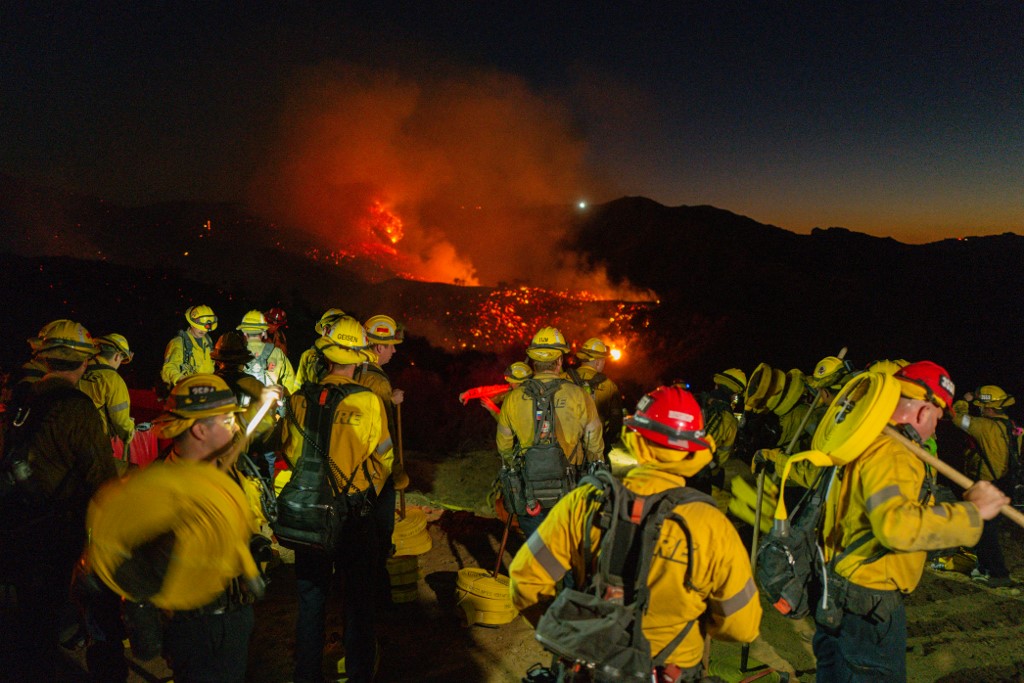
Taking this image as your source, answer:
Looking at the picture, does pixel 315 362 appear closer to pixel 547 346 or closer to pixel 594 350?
pixel 547 346

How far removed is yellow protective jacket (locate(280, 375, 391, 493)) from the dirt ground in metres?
1.82

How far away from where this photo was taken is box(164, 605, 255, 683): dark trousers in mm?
2668

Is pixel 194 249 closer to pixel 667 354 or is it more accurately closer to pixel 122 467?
pixel 667 354

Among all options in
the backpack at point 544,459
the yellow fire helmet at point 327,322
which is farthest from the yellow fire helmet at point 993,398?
the yellow fire helmet at point 327,322

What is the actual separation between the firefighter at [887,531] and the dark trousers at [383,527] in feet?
10.8

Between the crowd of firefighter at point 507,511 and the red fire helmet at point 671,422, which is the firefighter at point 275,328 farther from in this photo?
the red fire helmet at point 671,422

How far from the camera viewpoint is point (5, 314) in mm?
24859

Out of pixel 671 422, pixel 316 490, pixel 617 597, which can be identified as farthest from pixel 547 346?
pixel 617 597

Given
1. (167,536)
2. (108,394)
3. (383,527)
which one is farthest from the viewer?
(108,394)

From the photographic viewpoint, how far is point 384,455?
432cm

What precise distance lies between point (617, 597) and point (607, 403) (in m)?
5.64

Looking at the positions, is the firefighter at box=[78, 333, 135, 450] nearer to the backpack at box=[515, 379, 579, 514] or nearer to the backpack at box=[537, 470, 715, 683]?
the backpack at box=[515, 379, 579, 514]

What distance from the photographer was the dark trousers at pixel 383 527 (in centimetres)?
477

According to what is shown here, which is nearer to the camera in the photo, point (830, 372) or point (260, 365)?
point (830, 372)
